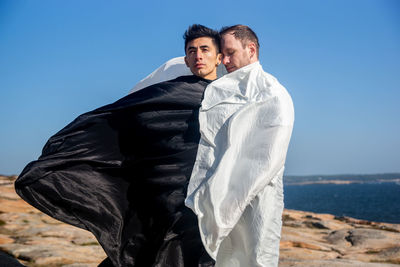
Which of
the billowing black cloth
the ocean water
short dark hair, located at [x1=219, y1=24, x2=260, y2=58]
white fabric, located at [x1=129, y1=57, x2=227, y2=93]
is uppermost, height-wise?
short dark hair, located at [x1=219, y1=24, x2=260, y2=58]

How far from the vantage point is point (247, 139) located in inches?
112

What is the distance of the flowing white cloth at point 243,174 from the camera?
2.70 meters

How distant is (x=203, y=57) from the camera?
349 cm

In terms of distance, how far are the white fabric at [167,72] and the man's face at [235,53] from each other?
87 centimetres

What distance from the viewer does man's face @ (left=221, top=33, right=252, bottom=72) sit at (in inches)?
129

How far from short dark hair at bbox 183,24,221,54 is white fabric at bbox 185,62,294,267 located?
713 millimetres

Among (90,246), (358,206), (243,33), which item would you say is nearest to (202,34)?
(243,33)

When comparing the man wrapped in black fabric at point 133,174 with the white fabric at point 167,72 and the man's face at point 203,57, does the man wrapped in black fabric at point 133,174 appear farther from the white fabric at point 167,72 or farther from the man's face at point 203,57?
the white fabric at point 167,72

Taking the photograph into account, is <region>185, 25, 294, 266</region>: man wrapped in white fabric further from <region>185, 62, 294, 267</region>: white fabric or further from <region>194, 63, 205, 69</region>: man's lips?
<region>194, 63, 205, 69</region>: man's lips

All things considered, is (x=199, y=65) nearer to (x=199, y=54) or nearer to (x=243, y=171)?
(x=199, y=54)

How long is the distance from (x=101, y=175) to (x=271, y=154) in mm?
1413

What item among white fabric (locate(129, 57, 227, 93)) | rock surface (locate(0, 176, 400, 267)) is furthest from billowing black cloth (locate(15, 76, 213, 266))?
rock surface (locate(0, 176, 400, 267))

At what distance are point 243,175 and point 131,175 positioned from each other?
1010mm

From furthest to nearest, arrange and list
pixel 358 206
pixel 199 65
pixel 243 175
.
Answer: pixel 358 206
pixel 199 65
pixel 243 175
